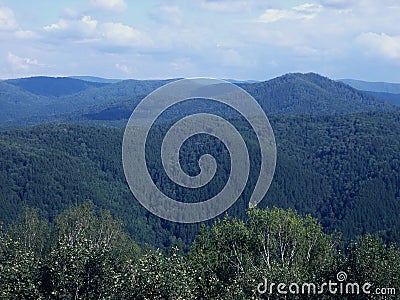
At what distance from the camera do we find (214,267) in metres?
31.5

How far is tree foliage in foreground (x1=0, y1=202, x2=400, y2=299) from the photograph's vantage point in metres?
23.4

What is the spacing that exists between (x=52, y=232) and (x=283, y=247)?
42.9m

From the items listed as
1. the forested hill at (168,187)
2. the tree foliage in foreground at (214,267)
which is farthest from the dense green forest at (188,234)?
the forested hill at (168,187)

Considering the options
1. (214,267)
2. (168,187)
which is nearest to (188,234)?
(168,187)

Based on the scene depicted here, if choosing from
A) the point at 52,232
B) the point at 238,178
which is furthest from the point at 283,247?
the point at 238,178

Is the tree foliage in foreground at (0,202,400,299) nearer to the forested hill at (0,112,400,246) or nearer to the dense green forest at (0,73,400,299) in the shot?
the dense green forest at (0,73,400,299)

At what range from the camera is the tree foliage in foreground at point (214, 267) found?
2336 cm

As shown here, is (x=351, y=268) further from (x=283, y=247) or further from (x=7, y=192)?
(x=7, y=192)

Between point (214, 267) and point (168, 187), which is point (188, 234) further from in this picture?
point (214, 267)

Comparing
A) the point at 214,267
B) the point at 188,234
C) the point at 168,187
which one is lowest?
the point at 188,234

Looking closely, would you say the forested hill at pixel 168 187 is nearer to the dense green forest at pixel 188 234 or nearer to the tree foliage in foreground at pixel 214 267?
the dense green forest at pixel 188 234

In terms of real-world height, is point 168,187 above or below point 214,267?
below

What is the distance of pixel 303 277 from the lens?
2695cm

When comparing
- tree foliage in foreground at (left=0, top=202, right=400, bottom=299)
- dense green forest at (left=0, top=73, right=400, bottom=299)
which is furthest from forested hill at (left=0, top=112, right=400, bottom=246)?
tree foliage in foreground at (left=0, top=202, right=400, bottom=299)
